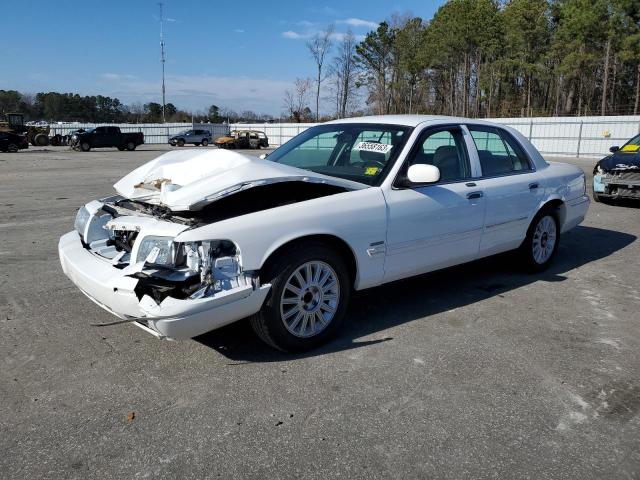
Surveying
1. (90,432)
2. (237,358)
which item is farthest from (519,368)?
(90,432)

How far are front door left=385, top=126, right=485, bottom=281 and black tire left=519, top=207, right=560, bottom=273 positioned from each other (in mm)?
1017

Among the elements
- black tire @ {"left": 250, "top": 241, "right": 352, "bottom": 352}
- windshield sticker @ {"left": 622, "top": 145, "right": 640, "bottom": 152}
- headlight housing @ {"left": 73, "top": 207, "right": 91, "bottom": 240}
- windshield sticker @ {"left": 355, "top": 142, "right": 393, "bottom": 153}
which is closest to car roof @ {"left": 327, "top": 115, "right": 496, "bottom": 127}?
windshield sticker @ {"left": 355, "top": 142, "right": 393, "bottom": 153}

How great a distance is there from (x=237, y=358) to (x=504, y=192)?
2892mm

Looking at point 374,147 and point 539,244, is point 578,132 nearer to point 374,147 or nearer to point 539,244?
point 539,244

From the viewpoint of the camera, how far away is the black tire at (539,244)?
5.43 m

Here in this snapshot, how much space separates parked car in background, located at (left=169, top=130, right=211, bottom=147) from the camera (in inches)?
1848

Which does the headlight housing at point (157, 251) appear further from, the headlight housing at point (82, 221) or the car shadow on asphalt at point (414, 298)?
the headlight housing at point (82, 221)

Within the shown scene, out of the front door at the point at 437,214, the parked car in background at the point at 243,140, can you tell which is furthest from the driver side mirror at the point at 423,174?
the parked car in background at the point at 243,140

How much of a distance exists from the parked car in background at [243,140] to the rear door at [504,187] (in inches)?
1442

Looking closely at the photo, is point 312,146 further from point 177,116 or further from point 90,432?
point 177,116

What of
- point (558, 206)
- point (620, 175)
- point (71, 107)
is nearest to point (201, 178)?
point (558, 206)

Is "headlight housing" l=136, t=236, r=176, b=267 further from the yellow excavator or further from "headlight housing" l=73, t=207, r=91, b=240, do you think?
the yellow excavator

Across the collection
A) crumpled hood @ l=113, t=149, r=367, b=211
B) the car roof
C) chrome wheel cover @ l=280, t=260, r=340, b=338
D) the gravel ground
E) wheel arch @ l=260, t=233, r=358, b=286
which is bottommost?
the gravel ground

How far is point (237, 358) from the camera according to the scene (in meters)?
3.53
